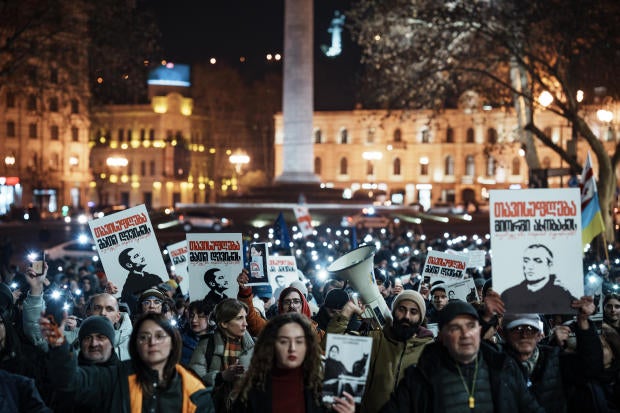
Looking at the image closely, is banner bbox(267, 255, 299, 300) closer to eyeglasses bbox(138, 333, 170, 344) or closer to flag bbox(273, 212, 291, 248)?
flag bbox(273, 212, 291, 248)

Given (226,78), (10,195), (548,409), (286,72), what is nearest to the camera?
(548,409)

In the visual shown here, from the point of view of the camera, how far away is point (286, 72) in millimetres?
51844

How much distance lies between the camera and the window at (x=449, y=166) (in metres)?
91.4

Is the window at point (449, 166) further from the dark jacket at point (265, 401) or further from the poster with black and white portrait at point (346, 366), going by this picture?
the poster with black and white portrait at point (346, 366)

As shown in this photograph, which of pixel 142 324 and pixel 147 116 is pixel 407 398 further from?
pixel 147 116

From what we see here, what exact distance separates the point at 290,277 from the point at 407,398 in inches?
269

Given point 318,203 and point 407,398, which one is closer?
point 407,398

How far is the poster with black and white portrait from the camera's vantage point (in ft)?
15.5

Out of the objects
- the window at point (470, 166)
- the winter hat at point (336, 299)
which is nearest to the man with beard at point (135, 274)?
the winter hat at point (336, 299)

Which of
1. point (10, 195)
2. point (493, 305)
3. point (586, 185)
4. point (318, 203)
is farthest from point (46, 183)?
point (493, 305)

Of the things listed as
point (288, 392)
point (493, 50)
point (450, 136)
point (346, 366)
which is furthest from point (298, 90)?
point (346, 366)

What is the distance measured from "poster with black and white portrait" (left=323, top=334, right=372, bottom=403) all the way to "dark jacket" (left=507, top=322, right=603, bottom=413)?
1287 mm

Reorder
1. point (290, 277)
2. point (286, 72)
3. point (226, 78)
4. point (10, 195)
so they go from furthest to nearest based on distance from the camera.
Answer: point (226, 78), point (10, 195), point (286, 72), point (290, 277)

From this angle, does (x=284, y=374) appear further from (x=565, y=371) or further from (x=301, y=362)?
(x=565, y=371)
